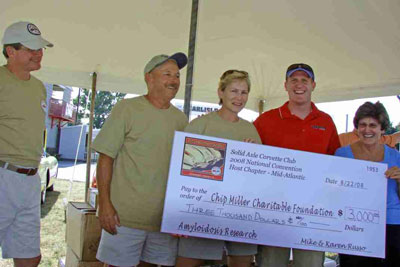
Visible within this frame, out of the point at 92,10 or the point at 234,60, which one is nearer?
the point at 92,10

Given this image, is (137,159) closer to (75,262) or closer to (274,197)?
(274,197)

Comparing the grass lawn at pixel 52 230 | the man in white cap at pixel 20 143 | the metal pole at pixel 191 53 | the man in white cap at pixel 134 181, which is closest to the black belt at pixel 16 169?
the man in white cap at pixel 20 143

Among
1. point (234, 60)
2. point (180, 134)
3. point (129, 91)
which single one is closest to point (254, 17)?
point (234, 60)

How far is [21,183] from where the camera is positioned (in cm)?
214

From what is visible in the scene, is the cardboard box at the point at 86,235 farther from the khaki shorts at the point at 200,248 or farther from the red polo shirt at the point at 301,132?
the red polo shirt at the point at 301,132

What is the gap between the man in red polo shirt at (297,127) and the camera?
2.16 metres

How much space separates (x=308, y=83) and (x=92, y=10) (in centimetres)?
252

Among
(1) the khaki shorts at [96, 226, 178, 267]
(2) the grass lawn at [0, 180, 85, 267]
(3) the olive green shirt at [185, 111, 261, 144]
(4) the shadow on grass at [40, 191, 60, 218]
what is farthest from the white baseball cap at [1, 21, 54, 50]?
(4) the shadow on grass at [40, 191, 60, 218]

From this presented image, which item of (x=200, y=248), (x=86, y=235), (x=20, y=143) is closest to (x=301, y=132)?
(x=200, y=248)

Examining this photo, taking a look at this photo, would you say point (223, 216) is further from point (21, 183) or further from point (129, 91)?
point (129, 91)

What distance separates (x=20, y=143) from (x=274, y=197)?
5.16ft

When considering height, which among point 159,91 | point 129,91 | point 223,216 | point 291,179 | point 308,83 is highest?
point 129,91

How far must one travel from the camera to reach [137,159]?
6.45 feet

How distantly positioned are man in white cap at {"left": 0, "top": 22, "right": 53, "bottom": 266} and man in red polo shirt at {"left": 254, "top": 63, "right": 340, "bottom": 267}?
4.88ft
